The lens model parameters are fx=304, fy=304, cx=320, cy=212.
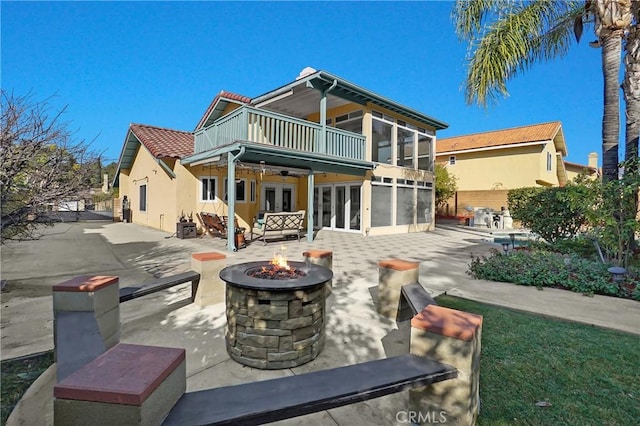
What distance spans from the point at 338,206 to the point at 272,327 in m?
12.0

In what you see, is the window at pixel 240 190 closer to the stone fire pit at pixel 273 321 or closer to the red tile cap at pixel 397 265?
the red tile cap at pixel 397 265

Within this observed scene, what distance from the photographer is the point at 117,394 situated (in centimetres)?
127

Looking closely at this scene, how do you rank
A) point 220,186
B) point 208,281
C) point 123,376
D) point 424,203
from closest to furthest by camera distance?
point 123,376 < point 208,281 < point 220,186 < point 424,203

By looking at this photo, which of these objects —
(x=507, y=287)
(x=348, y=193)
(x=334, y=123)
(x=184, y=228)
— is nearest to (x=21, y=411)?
(x=507, y=287)

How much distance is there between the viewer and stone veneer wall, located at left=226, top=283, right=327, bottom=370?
2.86 metres

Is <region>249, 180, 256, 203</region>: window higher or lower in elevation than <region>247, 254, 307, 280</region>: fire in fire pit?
higher

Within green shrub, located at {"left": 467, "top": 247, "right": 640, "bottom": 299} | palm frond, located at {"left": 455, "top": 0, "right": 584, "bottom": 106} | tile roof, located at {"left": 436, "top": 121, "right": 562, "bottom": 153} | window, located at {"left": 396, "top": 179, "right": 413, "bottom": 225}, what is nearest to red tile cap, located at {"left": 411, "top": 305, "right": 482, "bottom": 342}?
green shrub, located at {"left": 467, "top": 247, "right": 640, "bottom": 299}

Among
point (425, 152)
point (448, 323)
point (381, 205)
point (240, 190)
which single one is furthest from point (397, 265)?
point (425, 152)

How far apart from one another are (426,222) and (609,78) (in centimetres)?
1018

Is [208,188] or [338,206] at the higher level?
[208,188]

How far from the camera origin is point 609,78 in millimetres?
7520

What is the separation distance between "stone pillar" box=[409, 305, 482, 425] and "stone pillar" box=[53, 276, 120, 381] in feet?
7.55

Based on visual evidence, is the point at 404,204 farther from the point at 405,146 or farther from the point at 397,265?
the point at 397,265

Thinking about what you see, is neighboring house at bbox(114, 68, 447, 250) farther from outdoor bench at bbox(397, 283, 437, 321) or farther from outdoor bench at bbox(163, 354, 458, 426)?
outdoor bench at bbox(163, 354, 458, 426)
